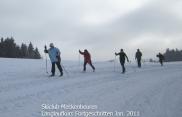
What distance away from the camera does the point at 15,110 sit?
11.2 m

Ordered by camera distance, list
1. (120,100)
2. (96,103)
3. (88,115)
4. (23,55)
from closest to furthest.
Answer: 1. (88,115)
2. (96,103)
3. (120,100)
4. (23,55)

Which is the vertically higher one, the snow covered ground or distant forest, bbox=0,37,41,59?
distant forest, bbox=0,37,41,59

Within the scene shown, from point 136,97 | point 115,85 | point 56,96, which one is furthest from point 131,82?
point 56,96

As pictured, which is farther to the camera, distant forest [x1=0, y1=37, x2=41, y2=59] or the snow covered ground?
distant forest [x1=0, y1=37, x2=41, y2=59]

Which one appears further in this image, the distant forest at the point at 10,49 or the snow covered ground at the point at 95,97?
the distant forest at the point at 10,49

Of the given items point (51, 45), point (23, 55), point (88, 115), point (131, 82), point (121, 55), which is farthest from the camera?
point (23, 55)

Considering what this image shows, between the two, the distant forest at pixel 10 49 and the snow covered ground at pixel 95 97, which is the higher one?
the distant forest at pixel 10 49

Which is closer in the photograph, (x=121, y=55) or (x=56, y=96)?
(x=56, y=96)

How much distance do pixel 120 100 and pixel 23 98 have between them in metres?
3.25

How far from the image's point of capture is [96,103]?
12570 mm

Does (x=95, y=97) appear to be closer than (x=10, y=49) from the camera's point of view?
Yes

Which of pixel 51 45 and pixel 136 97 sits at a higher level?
pixel 51 45

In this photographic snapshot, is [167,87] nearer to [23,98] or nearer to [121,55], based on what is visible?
[23,98]

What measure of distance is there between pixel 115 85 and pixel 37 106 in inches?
239
